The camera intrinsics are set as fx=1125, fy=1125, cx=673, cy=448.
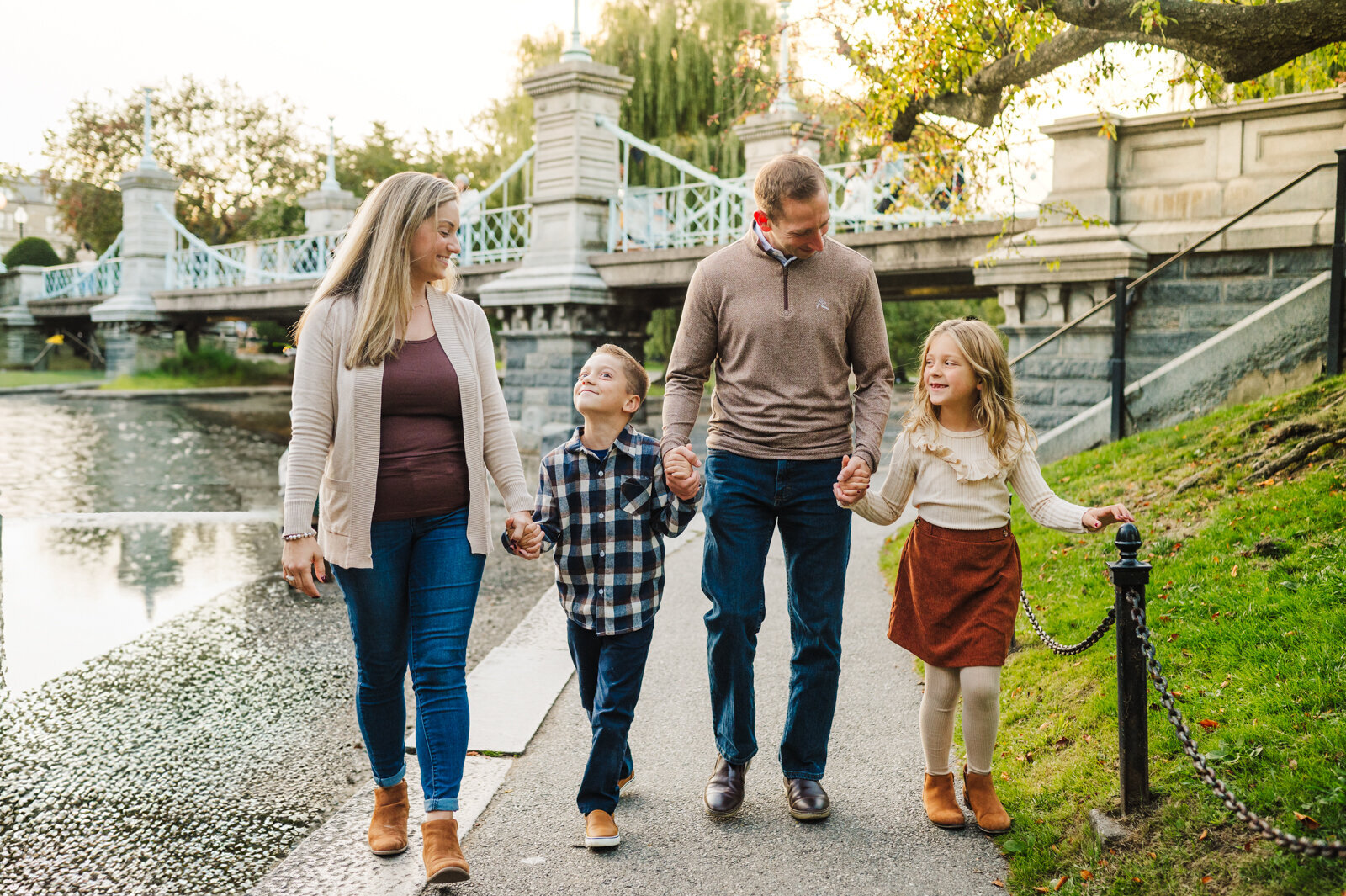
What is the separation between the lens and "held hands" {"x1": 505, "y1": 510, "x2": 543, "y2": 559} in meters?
2.94

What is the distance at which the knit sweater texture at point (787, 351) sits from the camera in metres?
3.15

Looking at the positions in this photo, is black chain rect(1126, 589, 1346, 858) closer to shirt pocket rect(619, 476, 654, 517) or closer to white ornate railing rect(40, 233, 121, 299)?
shirt pocket rect(619, 476, 654, 517)

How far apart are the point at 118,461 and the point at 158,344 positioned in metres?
16.6

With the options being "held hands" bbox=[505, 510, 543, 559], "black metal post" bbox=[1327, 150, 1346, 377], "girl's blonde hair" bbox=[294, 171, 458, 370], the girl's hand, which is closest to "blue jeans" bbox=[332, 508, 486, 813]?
"held hands" bbox=[505, 510, 543, 559]

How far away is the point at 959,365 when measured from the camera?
3146 mm

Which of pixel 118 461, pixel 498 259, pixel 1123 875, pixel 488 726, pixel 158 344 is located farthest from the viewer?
pixel 158 344

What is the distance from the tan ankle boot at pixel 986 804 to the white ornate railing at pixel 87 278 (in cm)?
3104

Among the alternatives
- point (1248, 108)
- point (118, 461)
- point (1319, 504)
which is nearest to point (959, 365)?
point (1319, 504)

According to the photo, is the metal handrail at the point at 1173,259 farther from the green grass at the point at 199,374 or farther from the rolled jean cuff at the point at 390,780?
the green grass at the point at 199,374

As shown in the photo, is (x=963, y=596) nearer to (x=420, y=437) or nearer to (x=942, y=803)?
(x=942, y=803)

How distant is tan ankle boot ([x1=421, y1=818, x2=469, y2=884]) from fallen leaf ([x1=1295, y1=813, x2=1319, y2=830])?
1.91 metres

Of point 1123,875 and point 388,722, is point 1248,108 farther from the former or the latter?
point 388,722

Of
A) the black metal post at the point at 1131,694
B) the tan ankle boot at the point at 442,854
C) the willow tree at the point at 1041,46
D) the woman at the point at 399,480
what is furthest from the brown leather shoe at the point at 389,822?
the willow tree at the point at 1041,46

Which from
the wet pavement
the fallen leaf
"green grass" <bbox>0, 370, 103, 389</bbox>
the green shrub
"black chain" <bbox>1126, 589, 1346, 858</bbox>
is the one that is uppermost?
the green shrub
